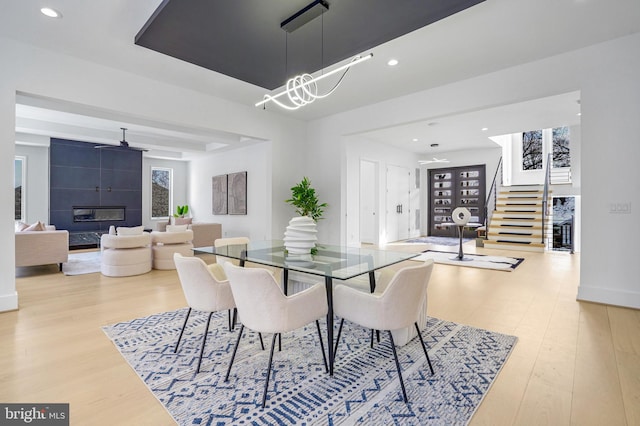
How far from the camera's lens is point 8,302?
3.38 m

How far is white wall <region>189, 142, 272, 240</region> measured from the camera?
6238mm

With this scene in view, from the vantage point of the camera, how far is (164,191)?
34.8ft

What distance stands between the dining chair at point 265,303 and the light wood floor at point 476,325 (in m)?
0.67

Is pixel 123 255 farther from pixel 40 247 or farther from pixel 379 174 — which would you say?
pixel 379 174

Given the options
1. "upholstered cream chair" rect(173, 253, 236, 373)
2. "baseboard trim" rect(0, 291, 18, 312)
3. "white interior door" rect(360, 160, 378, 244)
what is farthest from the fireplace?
"upholstered cream chair" rect(173, 253, 236, 373)

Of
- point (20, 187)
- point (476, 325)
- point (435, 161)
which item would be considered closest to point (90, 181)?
point (20, 187)

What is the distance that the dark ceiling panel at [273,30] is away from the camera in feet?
8.46

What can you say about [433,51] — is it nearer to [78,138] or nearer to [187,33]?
[187,33]

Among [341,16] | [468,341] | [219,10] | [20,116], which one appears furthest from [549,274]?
[20,116]

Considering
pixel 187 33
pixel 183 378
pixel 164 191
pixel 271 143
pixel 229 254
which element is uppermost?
pixel 187 33

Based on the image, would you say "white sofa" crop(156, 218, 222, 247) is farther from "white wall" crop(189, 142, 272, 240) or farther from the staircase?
the staircase

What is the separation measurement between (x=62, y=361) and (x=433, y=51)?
466 cm

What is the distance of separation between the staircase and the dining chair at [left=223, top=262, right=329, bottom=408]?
757 centimetres

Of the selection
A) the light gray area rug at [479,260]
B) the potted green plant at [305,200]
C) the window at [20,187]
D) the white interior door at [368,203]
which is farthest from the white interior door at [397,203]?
the window at [20,187]
